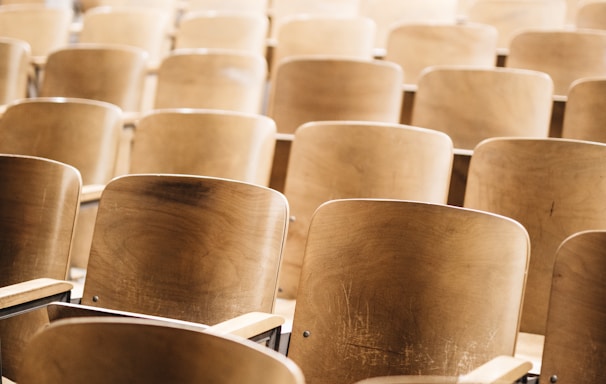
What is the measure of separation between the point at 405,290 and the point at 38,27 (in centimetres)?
76

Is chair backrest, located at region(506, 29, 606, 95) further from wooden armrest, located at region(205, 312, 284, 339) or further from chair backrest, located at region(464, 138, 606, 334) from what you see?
wooden armrest, located at region(205, 312, 284, 339)

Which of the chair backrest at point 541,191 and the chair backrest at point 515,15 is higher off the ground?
the chair backrest at point 515,15

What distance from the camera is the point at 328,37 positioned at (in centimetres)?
93

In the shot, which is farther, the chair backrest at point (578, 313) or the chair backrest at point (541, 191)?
the chair backrest at point (541, 191)

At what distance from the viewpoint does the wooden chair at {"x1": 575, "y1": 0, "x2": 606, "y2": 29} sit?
3.07ft

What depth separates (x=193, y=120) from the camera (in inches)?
25.3

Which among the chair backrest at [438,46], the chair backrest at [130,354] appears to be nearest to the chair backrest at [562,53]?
the chair backrest at [438,46]

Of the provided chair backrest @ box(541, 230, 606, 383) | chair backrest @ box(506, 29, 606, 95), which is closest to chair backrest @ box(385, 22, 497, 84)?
chair backrest @ box(506, 29, 606, 95)

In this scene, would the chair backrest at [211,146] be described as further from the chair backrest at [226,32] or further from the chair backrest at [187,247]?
the chair backrest at [226,32]

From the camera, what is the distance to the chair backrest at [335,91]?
0.74 metres

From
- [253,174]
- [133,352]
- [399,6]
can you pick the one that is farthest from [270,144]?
[399,6]

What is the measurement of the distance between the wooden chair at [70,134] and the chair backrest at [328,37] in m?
0.31

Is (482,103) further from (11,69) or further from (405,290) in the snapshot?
(11,69)

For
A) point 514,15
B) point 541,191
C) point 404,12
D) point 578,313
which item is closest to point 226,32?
point 404,12
